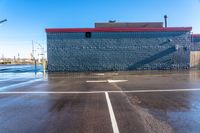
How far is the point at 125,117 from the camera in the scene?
Answer: 547 centimetres

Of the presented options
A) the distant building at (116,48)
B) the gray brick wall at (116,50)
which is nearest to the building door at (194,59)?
the distant building at (116,48)

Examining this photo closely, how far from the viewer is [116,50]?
24344 mm

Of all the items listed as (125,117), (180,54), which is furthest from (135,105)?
(180,54)

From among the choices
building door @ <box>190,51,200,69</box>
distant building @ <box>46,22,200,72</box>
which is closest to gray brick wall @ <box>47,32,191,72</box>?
distant building @ <box>46,22,200,72</box>

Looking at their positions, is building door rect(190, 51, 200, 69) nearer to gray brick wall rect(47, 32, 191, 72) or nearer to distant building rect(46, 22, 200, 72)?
distant building rect(46, 22, 200, 72)

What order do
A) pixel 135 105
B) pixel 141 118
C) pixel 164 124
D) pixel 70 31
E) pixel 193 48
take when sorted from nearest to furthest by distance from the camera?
pixel 164 124, pixel 141 118, pixel 135 105, pixel 70 31, pixel 193 48

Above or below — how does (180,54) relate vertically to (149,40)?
below

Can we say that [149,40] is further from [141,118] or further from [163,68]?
[141,118]

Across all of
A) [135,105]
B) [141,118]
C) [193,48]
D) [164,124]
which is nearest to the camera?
[164,124]

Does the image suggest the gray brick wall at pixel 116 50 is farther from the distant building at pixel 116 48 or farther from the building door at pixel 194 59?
the building door at pixel 194 59

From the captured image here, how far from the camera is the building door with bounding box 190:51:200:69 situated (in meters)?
25.0

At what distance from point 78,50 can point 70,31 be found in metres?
2.41

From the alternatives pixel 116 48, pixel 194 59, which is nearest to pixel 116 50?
pixel 116 48

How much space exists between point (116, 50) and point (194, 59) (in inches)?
385
